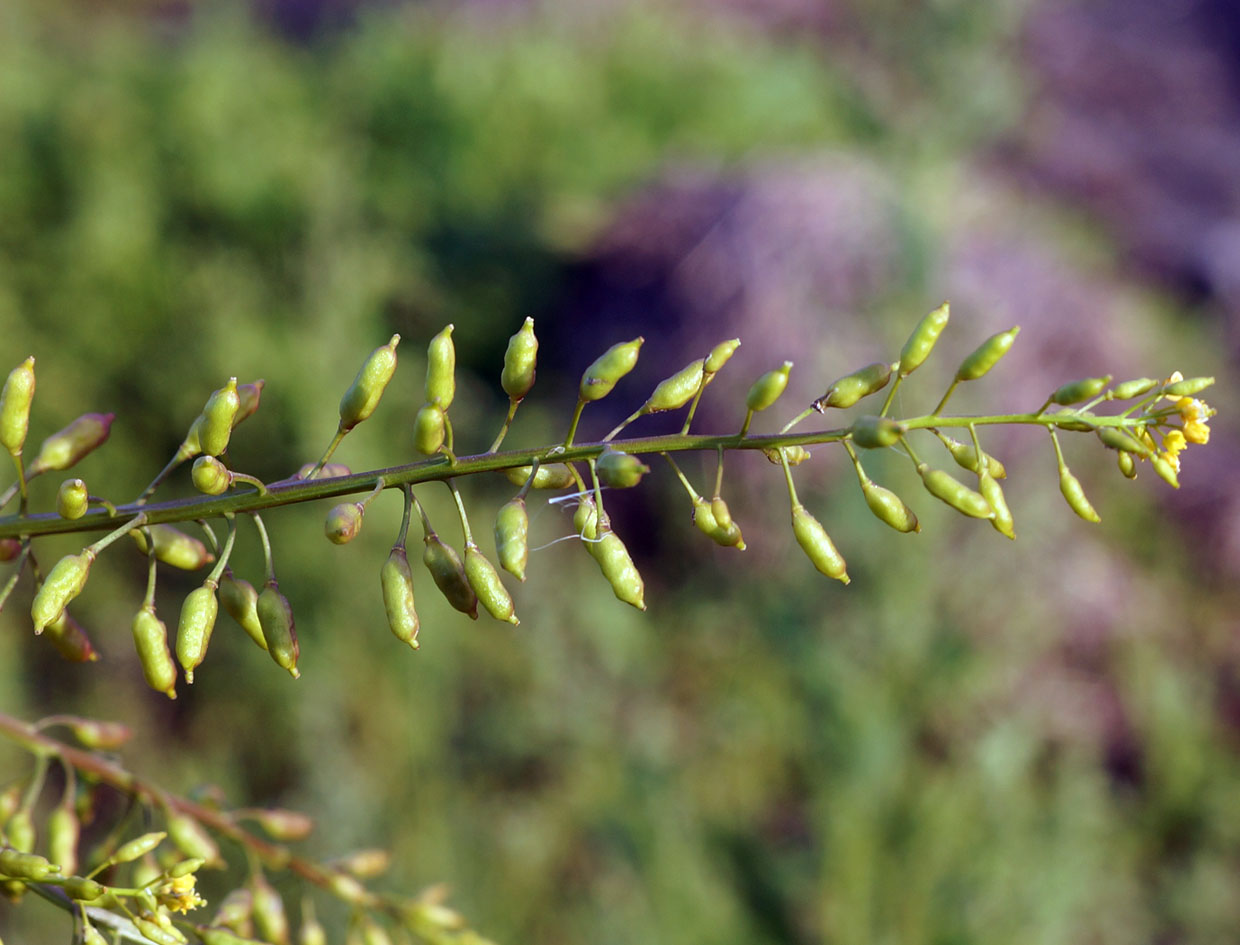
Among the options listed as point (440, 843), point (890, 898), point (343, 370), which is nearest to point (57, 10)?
point (343, 370)

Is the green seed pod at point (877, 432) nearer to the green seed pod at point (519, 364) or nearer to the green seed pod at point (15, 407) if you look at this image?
the green seed pod at point (519, 364)

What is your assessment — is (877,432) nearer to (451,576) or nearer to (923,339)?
(923,339)

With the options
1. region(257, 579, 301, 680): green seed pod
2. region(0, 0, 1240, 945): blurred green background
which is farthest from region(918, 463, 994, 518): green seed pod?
region(0, 0, 1240, 945): blurred green background

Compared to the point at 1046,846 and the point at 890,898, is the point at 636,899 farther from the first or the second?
the point at 1046,846

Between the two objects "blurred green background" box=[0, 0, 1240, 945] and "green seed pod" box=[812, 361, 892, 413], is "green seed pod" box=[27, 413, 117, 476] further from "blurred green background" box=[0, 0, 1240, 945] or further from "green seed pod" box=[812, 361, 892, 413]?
"blurred green background" box=[0, 0, 1240, 945]

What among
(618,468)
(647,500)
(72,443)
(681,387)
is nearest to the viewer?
(618,468)

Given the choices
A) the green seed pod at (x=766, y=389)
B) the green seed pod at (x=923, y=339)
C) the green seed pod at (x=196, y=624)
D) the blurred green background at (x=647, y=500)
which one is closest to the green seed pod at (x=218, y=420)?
the green seed pod at (x=196, y=624)

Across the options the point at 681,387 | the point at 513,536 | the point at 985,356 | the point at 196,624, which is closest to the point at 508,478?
the point at 513,536
